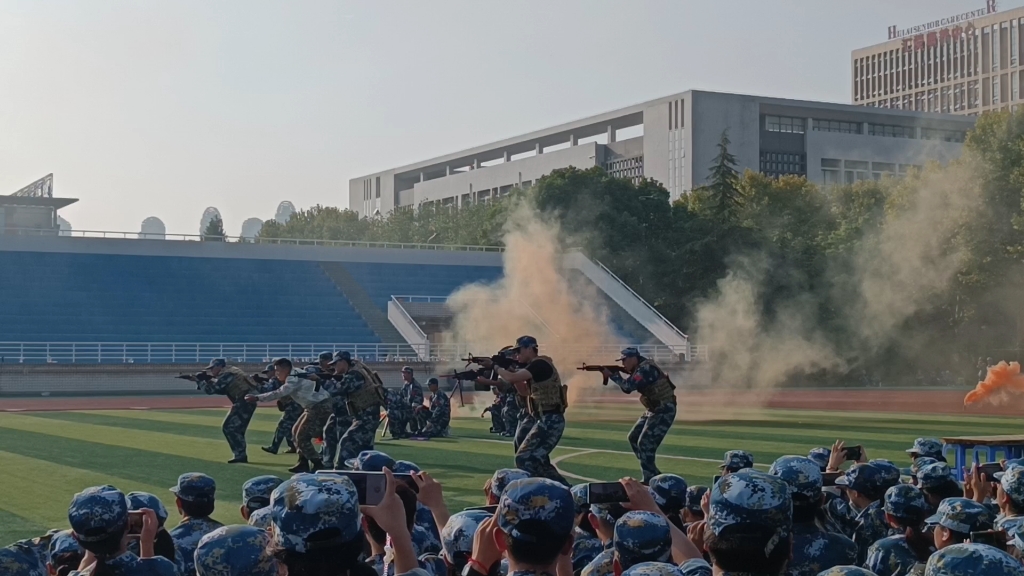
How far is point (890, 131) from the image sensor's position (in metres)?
99.4

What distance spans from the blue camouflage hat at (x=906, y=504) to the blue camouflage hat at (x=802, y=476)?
2.12 feet

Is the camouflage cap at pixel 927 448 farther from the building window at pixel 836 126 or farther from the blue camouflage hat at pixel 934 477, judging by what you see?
the building window at pixel 836 126

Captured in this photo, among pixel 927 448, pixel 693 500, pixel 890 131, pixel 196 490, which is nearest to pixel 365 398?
pixel 927 448

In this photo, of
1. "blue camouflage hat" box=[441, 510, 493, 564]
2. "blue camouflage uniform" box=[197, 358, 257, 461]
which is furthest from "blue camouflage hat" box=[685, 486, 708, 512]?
"blue camouflage uniform" box=[197, 358, 257, 461]

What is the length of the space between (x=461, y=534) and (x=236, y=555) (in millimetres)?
1653

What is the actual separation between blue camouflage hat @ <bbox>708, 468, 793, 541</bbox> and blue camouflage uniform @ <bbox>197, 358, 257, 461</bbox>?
14.9m

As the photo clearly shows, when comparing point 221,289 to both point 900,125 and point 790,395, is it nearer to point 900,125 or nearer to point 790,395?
point 790,395

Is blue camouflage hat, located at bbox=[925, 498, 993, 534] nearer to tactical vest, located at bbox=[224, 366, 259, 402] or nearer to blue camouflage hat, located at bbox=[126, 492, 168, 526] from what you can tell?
blue camouflage hat, located at bbox=[126, 492, 168, 526]

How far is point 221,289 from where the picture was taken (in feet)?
178

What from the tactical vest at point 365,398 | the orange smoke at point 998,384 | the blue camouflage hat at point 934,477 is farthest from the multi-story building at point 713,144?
the blue camouflage hat at point 934,477

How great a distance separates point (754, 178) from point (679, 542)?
236ft

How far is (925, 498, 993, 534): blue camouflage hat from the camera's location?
17.9 ft

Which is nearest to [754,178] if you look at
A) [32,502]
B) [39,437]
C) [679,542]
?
[39,437]

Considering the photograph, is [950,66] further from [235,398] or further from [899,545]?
[899,545]
